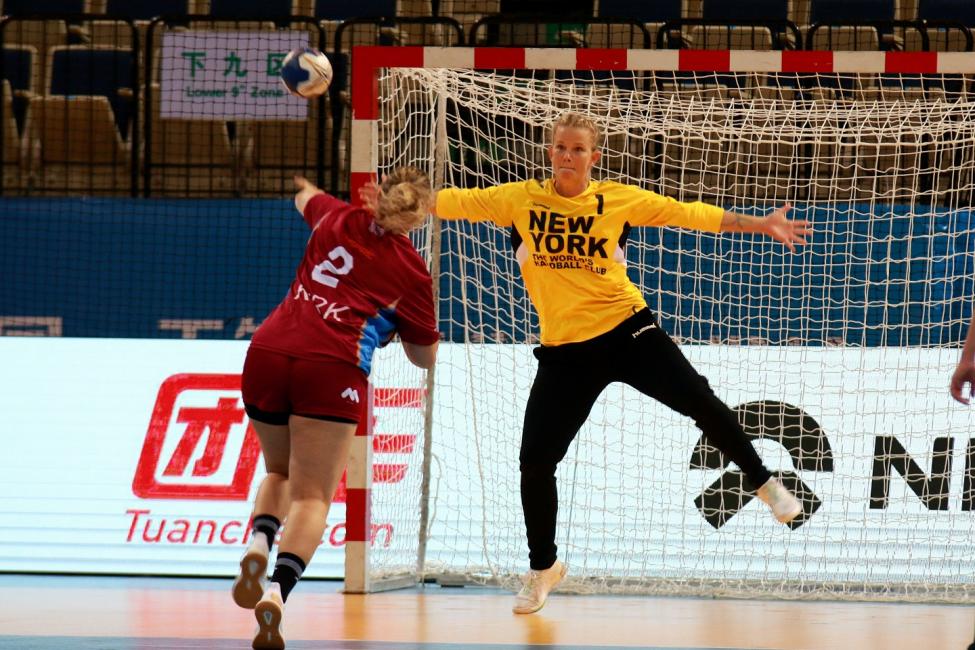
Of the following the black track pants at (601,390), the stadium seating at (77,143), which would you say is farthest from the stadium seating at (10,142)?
the black track pants at (601,390)

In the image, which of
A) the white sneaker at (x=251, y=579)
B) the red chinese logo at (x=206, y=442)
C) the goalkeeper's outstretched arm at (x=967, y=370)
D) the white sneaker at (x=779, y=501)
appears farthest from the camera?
the red chinese logo at (x=206, y=442)

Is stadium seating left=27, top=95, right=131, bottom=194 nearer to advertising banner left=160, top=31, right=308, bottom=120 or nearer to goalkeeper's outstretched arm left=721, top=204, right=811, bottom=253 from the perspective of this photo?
advertising banner left=160, top=31, right=308, bottom=120

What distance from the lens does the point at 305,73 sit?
5.14m

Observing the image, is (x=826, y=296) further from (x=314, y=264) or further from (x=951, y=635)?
(x=314, y=264)

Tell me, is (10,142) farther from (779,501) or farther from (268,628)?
(779,501)

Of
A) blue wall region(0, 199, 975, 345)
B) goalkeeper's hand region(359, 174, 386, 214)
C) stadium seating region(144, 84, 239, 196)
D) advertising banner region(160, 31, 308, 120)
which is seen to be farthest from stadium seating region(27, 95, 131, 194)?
goalkeeper's hand region(359, 174, 386, 214)

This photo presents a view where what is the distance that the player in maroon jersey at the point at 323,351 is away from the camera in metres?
4.41

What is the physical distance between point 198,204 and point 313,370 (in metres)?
4.78

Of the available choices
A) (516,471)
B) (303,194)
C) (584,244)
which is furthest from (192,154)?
(303,194)

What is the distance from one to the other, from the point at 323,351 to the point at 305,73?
1.35m

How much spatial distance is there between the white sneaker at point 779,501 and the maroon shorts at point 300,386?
190 centimetres

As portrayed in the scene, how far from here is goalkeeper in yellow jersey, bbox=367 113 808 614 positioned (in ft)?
17.5

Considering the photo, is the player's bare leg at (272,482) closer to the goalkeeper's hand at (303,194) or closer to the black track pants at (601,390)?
the goalkeeper's hand at (303,194)

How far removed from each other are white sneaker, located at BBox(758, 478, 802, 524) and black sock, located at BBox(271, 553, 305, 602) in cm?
208
